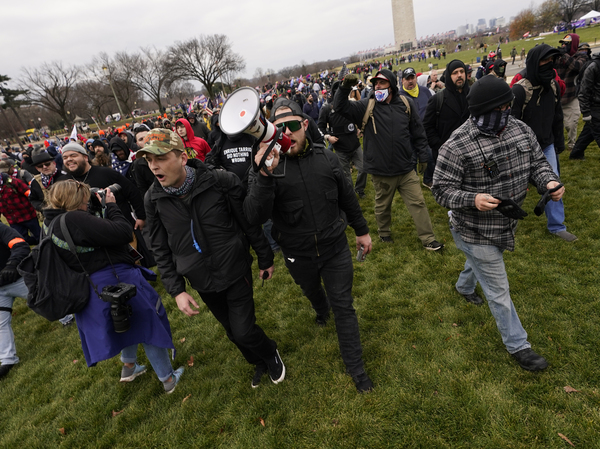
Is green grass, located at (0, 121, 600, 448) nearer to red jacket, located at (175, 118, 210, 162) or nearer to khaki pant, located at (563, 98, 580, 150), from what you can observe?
red jacket, located at (175, 118, 210, 162)

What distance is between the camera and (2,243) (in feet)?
12.5

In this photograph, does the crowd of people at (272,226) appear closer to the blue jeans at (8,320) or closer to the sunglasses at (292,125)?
the sunglasses at (292,125)

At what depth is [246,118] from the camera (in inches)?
69.4

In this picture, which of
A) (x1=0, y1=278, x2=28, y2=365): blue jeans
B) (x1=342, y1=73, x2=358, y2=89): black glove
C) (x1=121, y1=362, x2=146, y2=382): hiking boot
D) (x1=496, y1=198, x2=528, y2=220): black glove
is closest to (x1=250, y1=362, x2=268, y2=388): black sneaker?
(x1=121, y1=362, x2=146, y2=382): hiking boot

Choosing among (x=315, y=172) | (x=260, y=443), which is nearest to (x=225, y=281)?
(x=315, y=172)

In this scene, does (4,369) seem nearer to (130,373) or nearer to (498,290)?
(130,373)

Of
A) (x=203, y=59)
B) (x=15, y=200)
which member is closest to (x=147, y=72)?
(x=203, y=59)

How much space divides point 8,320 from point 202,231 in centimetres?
362

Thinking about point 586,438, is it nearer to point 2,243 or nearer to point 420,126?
point 420,126

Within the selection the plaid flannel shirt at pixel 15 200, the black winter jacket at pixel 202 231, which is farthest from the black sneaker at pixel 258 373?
the plaid flannel shirt at pixel 15 200

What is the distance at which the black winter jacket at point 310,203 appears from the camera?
249 cm

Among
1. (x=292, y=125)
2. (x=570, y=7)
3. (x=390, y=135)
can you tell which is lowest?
(x=390, y=135)

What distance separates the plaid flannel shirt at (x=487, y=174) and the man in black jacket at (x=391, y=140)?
1.78 metres

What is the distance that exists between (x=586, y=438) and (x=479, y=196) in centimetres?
170
